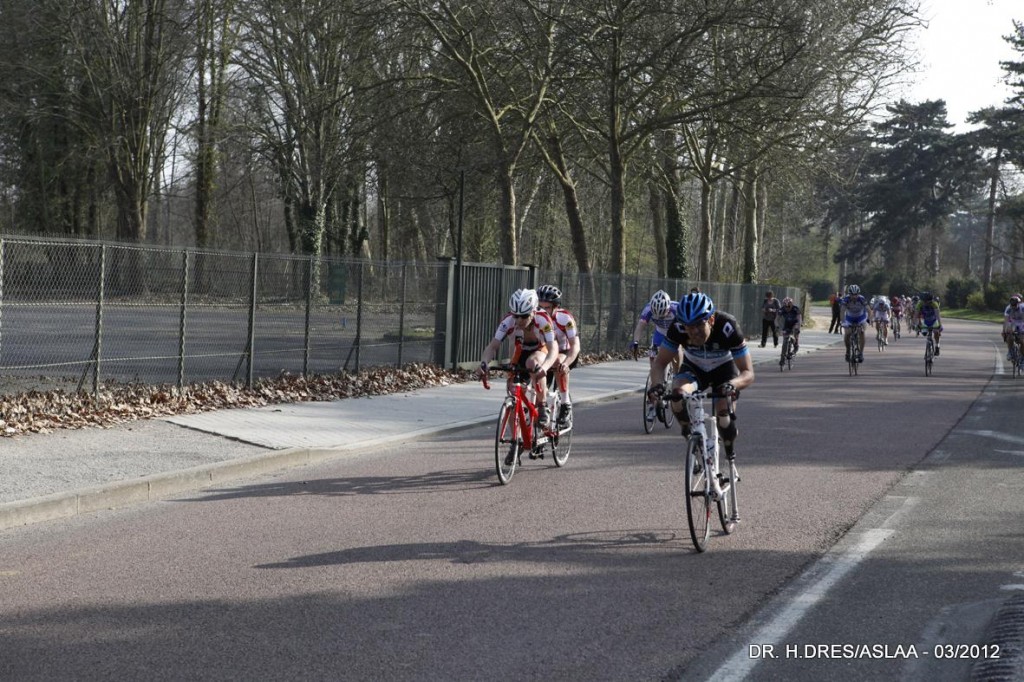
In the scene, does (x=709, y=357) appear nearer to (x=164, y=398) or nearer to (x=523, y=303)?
(x=523, y=303)

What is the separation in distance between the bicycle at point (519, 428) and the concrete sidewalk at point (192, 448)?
230 cm

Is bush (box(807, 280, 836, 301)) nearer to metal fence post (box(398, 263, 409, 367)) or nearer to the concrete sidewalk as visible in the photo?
metal fence post (box(398, 263, 409, 367))

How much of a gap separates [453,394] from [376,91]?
12894mm

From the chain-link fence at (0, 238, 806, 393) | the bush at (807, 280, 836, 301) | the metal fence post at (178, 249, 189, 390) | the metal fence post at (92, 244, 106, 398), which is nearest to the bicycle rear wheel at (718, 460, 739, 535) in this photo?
the chain-link fence at (0, 238, 806, 393)

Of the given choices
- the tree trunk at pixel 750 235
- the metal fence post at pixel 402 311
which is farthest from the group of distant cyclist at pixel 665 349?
the tree trunk at pixel 750 235

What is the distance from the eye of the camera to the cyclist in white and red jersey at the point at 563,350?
11.4 m

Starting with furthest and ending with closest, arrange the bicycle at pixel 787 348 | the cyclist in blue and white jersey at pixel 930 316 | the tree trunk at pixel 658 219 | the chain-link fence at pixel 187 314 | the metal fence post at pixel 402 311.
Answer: the tree trunk at pixel 658 219
the bicycle at pixel 787 348
the cyclist in blue and white jersey at pixel 930 316
the metal fence post at pixel 402 311
the chain-link fence at pixel 187 314

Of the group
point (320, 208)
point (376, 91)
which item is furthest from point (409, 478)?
point (320, 208)

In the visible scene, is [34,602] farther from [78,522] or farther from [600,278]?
[600,278]

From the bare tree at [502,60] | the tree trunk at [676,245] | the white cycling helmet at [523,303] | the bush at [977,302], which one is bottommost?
the white cycling helmet at [523,303]

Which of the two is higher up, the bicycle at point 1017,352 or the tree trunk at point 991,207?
the tree trunk at point 991,207

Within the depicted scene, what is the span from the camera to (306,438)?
40.5 ft

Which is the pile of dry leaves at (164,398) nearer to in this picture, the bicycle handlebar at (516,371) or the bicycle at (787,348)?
the bicycle handlebar at (516,371)

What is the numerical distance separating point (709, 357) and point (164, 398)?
8083mm
